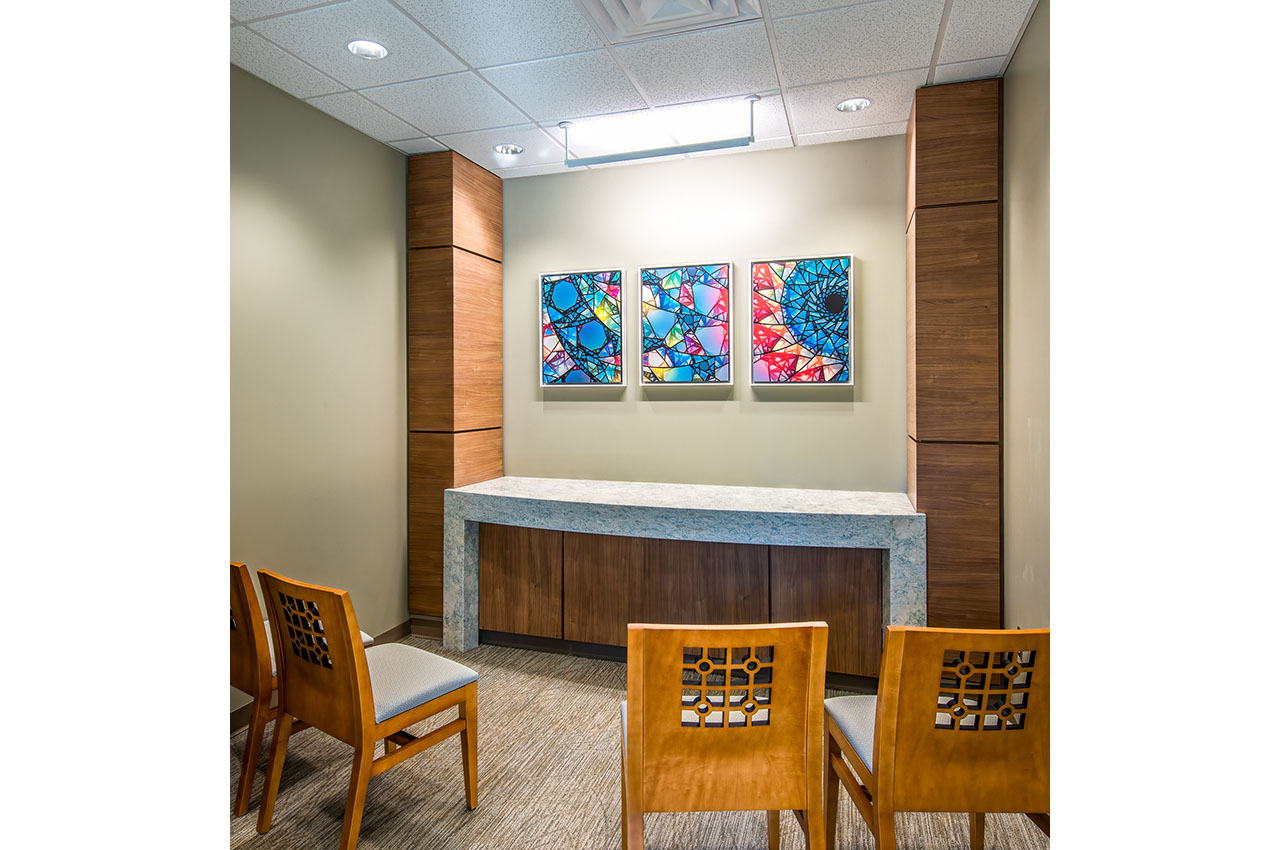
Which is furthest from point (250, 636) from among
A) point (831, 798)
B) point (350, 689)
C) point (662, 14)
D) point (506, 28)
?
point (662, 14)

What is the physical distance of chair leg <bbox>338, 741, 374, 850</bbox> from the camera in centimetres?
163

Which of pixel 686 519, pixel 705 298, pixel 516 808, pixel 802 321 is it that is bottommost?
pixel 516 808

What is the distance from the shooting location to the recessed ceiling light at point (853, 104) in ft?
8.55

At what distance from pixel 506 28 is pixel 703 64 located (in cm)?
71

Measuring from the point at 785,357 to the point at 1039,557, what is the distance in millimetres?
1448

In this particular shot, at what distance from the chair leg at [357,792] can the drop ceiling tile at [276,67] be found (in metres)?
2.26

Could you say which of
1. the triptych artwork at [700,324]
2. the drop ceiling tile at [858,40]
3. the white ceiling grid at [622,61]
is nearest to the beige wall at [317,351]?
the white ceiling grid at [622,61]

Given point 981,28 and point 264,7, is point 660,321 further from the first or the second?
point 264,7

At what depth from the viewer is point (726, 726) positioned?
4.46 feet

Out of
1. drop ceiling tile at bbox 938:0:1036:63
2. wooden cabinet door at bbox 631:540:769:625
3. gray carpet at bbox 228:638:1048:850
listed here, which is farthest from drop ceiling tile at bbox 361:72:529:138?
gray carpet at bbox 228:638:1048:850
